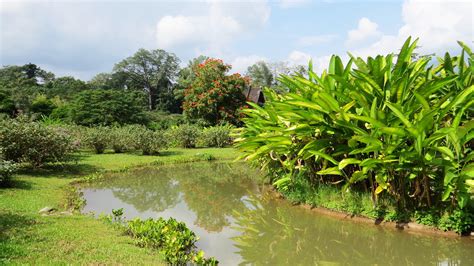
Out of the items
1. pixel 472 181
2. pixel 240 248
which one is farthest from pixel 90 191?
pixel 472 181

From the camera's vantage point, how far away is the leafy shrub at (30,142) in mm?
9321

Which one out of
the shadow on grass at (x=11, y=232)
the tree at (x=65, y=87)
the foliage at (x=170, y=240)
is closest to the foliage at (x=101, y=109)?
the tree at (x=65, y=87)

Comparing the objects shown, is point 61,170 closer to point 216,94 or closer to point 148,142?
point 148,142

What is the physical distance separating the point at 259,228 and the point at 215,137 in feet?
42.6

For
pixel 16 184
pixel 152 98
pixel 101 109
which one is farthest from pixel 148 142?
pixel 152 98

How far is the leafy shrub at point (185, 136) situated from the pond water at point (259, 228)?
7.35m

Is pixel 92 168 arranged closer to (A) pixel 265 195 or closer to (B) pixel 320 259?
(A) pixel 265 195

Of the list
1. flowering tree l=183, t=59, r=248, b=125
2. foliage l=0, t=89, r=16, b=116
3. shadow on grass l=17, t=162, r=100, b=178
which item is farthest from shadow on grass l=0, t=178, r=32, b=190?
foliage l=0, t=89, r=16, b=116

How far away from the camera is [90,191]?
9.25 meters

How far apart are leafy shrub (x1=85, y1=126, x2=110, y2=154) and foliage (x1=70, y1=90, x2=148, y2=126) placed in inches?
279

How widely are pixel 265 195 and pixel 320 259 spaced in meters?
4.22

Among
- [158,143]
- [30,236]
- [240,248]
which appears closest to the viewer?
[30,236]

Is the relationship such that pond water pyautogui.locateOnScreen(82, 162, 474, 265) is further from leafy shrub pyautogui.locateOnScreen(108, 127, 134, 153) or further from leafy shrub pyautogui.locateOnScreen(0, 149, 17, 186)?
leafy shrub pyautogui.locateOnScreen(108, 127, 134, 153)

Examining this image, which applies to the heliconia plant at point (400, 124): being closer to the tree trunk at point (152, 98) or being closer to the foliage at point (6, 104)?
the foliage at point (6, 104)
